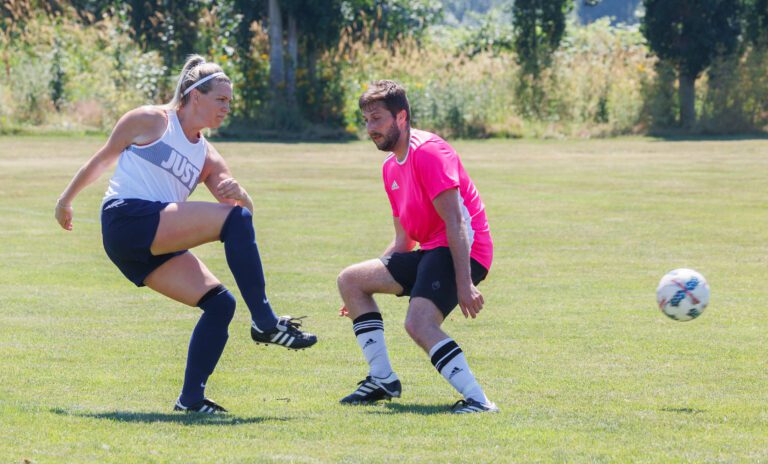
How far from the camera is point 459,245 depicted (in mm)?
6652

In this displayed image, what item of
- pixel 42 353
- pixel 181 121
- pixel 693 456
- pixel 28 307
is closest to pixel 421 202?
pixel 181 121

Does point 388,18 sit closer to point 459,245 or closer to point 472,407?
point 459,245

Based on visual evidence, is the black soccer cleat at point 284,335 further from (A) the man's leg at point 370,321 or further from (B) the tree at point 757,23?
(B) the tree at point 757,23

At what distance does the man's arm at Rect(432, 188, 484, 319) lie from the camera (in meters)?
6.61

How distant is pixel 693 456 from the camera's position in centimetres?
554

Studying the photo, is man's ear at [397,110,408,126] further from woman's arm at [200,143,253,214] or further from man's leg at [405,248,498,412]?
woman's arm at [200,143,253,214]

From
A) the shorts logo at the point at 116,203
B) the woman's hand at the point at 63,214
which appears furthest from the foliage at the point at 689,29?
the shorts logo at the point at 116,203

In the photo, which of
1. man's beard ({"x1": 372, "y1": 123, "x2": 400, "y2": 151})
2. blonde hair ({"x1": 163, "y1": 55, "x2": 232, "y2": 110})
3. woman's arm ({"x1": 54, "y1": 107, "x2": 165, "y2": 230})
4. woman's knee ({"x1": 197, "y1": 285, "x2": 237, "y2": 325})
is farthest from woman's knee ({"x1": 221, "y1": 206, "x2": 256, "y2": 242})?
man's beard ({"x1": 372, "y1": 123, "x2": 400, "y2": 151})

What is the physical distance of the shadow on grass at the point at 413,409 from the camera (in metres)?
6.71

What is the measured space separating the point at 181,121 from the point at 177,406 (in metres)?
1.52

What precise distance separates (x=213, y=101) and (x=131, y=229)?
0.81 metres

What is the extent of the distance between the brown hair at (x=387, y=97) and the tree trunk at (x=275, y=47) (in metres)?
28.8

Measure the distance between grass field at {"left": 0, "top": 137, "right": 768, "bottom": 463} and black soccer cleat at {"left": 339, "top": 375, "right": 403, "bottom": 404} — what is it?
0.16 m

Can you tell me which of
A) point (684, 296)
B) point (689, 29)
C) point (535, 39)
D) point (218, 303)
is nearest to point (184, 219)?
point (218, 303)
